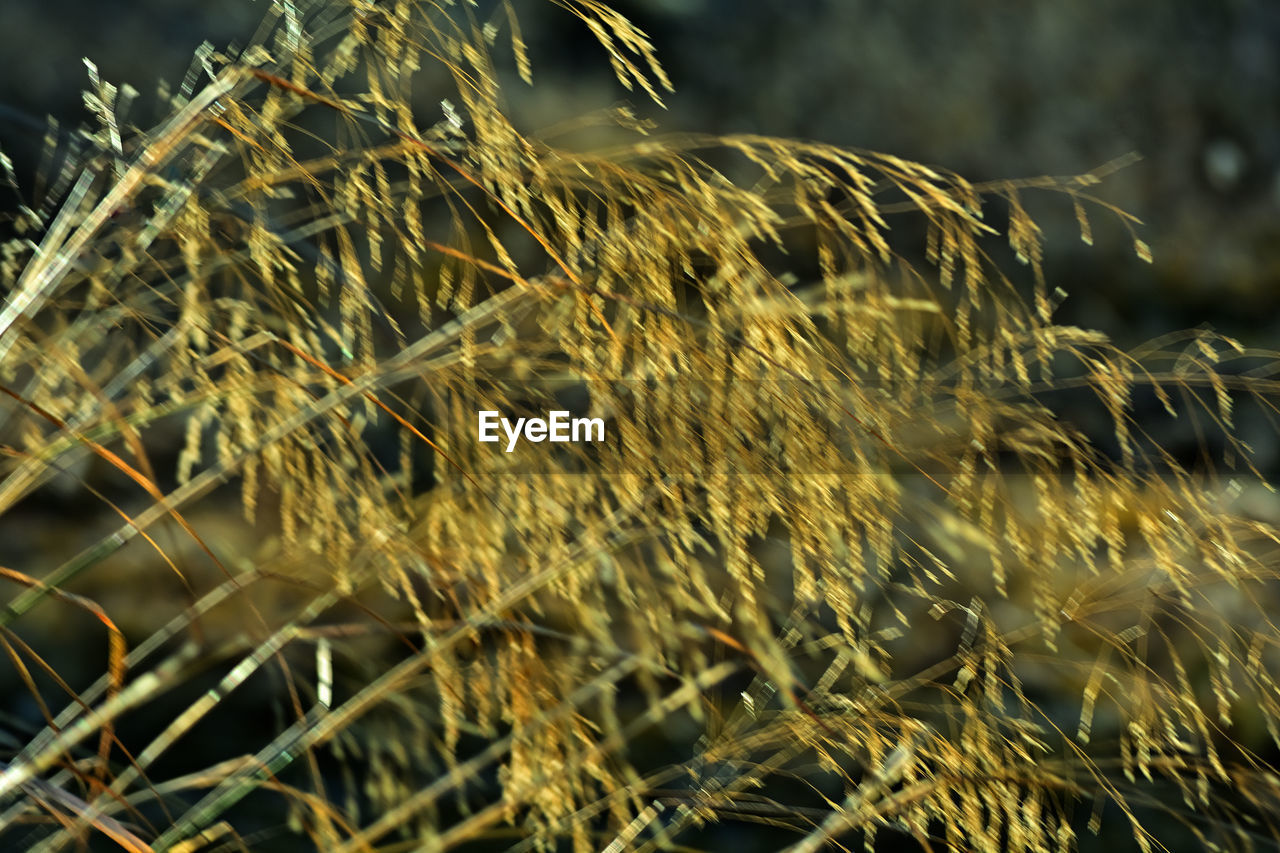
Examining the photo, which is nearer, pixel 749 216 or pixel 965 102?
pixel 749 216

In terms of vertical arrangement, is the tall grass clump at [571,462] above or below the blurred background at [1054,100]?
below

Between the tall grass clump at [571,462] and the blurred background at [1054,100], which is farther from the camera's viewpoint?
the blurred background at [1054,100]

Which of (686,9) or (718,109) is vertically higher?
(686,9)

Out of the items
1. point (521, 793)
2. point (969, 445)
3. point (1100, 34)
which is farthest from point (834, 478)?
point (1100, 34)

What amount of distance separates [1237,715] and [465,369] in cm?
178

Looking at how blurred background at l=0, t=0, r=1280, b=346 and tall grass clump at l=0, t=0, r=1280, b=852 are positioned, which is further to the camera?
blurred background at l=0, t=0, r=1280, b=346

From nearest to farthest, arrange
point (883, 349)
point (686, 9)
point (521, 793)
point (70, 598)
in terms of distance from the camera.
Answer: point (70, 598), point (521, 793), point (883, 349), point (686, 9)

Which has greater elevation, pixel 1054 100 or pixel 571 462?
pixel 1054 100

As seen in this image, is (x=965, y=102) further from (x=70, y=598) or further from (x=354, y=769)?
(x=70, y=598)

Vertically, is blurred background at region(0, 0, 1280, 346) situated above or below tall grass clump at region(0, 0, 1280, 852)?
above

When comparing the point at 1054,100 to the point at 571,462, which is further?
the point at 1054,100

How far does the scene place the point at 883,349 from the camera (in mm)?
791

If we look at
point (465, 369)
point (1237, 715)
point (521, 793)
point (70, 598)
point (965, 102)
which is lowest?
point (1237, 715)

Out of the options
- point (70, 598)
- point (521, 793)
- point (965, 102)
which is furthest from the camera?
point (965, 102)
